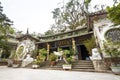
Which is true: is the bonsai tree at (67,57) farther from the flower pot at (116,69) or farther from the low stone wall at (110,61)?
the flower pot at (116,69)

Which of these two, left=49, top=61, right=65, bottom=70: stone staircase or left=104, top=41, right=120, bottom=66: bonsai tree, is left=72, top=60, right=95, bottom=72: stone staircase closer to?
left=49, top=61, right=65, bottom=70: stone staircase

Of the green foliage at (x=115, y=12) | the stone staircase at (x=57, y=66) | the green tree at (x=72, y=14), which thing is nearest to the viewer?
the green foliage at (x=115, y=12)

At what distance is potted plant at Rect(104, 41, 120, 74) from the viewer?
6.24 meters

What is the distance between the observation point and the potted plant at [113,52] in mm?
6245

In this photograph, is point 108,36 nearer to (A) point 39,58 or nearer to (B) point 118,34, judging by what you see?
(B) point 118,34

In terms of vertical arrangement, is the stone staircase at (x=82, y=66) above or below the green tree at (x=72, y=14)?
below

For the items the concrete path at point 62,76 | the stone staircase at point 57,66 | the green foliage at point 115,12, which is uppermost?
the green foliage at point 115,12

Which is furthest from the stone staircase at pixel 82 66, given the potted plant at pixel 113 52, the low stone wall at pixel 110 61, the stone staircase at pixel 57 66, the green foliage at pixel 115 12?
the green foliage at pixel 115 12

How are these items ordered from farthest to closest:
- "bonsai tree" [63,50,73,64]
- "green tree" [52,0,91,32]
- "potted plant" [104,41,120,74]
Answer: "green tree" [52,0,91,32]
"bonsai tree" [63,50,73,64]
"potted plant" [104,41,120,74]

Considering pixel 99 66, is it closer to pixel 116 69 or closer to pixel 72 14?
pixel 116 69

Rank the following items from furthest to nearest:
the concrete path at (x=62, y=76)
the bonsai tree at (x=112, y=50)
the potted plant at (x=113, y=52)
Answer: the bonsai tree at (x=112, y=50), the potted plant at (x=113, y=52), the concrete path at (x=62, y=76)

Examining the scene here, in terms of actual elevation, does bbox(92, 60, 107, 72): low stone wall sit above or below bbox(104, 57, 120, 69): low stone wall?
below

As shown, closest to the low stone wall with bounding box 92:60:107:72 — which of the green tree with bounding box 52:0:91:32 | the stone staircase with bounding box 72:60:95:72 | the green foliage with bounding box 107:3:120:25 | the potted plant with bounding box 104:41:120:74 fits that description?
the stone staircase with bounding box 72:60:95:72

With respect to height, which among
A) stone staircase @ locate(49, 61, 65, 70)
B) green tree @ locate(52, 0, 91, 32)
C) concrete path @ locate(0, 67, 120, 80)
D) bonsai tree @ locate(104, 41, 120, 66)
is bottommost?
concrete path @ locate(0, 67, 120, 80)
